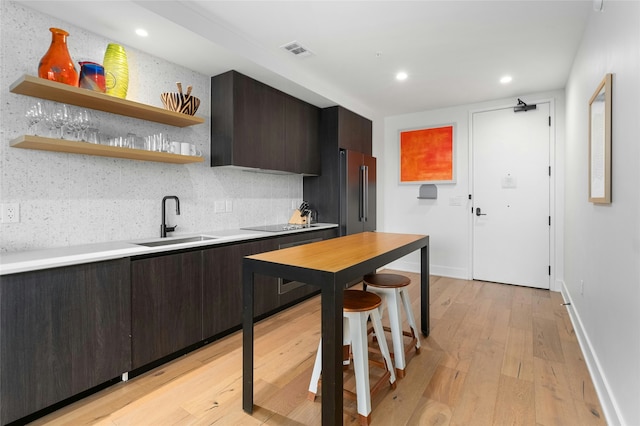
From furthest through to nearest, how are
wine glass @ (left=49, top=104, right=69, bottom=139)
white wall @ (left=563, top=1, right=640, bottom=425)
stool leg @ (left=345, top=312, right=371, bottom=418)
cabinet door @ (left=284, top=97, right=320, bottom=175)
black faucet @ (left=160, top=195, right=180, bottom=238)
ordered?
1. cabinet door @ (left=284, top=97, right=320, bottom=175)
2. black faucet @ (left=160, top=195, right=180, bottom=238)
3. wine glass @ (left=49, top=104, right=69, bottom=139)
4. stool leg @ (left=345, top=312, right=371, bottom=418)
5. white wall @ (left=563, top=1, right=640, bottom=425)

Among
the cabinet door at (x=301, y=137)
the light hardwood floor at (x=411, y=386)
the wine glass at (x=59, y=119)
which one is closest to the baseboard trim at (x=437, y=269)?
the light hardwood floor at (x=411, y=386)

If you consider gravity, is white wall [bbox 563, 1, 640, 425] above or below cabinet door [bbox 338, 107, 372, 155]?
below

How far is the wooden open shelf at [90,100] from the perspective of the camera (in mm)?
1803

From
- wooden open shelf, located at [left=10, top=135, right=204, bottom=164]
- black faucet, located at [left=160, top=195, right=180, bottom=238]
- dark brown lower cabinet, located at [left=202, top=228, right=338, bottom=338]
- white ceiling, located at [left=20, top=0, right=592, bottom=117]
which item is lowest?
dark brown lower cabinet, located at [left=202, top=228, right=338, bottom=338]

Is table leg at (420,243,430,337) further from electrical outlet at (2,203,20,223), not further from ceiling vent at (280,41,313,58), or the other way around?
electrical outlet at (2,203,20,223)

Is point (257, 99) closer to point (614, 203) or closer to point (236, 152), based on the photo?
point (236, 152)

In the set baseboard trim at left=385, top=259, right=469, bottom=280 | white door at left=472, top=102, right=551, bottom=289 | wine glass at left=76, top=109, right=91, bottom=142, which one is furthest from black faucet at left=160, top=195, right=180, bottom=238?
white door at left=472, top=102, right=551, bottom=289

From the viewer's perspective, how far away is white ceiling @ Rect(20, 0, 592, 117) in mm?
2219

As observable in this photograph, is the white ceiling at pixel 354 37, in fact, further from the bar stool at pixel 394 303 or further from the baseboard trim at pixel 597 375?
the baseboard trim at pixel 597 375

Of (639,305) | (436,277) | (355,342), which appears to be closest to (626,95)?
(639,305)

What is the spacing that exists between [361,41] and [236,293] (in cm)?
250

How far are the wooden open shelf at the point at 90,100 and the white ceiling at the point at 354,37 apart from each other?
1.78 feet

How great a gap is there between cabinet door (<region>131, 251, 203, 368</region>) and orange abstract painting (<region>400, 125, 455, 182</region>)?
3.73m

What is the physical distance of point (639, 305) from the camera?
50.3 inches
